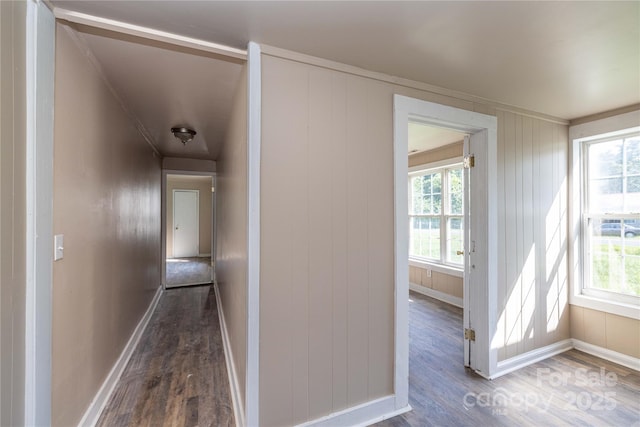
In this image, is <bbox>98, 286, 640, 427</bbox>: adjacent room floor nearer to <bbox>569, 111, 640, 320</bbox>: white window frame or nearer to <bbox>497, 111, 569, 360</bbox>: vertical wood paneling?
<bbox>497, 111, 569, 360</bbox>: vertical wood paneling

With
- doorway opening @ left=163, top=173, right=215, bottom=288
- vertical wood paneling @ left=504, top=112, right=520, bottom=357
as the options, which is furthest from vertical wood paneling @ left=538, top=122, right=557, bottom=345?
doorway opening @ left=163, top=173, right=215, bottom=288

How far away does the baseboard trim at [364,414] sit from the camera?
1.66m

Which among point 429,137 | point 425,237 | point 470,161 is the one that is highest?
point 429,137

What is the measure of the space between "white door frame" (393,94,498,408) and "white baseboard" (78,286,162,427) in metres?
1.99

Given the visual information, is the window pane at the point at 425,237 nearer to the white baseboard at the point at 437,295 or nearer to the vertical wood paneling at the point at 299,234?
the white baseboard at the point at 437,295

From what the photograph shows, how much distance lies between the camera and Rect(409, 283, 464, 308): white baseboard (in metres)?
4.02

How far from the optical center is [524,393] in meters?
2.09

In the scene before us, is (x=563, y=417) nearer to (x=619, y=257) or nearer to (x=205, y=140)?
(x=619, y=257)

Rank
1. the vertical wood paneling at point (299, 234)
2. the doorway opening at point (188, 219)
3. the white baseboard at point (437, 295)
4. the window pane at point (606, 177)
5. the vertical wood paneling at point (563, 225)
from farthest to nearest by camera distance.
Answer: the doorway opening at point (188, 219) < the white baseboard at point (437, 295) < the vertical wood paneling at point (563, 225) < the window pane at point (606, 177) < the vertical wood paneling at point (299, 234)

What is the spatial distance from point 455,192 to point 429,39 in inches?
127

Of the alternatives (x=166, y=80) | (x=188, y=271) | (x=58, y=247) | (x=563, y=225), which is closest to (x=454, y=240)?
(x=563, y=225)

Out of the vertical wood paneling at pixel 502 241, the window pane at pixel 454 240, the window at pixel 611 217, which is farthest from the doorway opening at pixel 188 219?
the window at pixel 611 217

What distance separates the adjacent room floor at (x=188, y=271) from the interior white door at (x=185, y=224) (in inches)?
12.3
